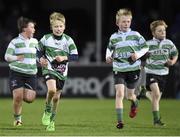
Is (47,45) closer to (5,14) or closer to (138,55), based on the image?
(138,55)

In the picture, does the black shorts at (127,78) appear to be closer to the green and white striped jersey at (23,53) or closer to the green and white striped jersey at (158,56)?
the green and white striped jersey at (158,56)

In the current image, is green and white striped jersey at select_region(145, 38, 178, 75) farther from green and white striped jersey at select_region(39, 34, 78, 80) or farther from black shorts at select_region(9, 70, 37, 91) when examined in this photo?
black shorts at select_region(9, 70, 37, 91)

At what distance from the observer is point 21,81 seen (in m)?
17.2

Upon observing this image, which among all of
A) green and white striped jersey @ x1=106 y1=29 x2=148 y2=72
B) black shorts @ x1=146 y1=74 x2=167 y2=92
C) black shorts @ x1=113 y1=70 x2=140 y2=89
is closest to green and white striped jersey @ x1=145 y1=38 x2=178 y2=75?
black shorts @ x1=146 y1=74 x2=167 y2=92

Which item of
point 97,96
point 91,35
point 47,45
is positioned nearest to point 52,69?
point 47,45

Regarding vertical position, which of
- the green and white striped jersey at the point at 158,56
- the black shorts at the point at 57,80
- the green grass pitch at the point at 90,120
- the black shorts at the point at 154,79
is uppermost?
the green and white striped jersey at the point at 158,56

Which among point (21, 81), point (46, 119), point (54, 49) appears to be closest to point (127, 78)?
point (54, 49)

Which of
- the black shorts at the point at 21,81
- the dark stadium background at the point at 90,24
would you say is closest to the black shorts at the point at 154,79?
the black shorts at the point at 21,81

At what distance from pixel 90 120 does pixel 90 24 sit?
11.1m

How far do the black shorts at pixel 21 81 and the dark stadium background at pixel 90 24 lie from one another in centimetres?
922

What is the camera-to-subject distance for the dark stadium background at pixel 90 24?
26675 mm

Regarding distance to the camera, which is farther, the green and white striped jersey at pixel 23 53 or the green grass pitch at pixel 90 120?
the green and white striped jersey at pixel 23 53

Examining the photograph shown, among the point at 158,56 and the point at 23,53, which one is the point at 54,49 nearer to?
the point at 23,53

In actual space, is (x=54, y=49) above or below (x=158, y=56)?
above
